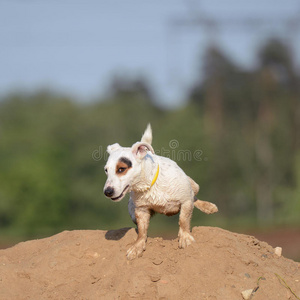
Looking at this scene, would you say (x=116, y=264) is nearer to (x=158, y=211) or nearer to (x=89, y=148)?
(x=158, y=211)

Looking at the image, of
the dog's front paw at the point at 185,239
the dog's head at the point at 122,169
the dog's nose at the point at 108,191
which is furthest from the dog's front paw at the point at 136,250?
the dog's nose at the point at 108,191

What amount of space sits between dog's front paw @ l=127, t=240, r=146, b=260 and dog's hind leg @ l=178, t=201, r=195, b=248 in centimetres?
62

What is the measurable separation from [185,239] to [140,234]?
2.43 ft

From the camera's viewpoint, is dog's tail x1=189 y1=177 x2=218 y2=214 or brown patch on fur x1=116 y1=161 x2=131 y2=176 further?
dog's tail x1=189 y1=177 x2=218 y2=214

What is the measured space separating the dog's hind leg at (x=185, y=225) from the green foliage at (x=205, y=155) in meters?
29.8

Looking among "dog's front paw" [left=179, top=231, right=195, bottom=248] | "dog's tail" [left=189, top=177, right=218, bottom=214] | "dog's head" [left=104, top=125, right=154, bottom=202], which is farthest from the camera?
"dog's tail" [left=189, top=177, right=218, bottom=214]

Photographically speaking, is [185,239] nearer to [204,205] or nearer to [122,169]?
[204,205]

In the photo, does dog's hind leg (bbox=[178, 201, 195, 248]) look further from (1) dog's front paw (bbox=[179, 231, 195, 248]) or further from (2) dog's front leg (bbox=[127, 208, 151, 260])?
(2) dog's front leg (bbox=[127, 208, 151, 260])

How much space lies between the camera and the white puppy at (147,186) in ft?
29.8

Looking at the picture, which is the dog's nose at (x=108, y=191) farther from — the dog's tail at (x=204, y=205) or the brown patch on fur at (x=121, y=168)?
the dog's tail at (x=204, y=205)

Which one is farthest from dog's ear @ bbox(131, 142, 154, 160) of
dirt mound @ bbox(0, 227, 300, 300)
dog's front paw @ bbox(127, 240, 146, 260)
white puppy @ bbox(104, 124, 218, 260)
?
dirt mound @ bbox(0, 227, 300, 300)

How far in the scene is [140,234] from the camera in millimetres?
9664

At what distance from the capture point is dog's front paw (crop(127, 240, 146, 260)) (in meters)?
9.35

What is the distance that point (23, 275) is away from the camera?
31.4 feet
